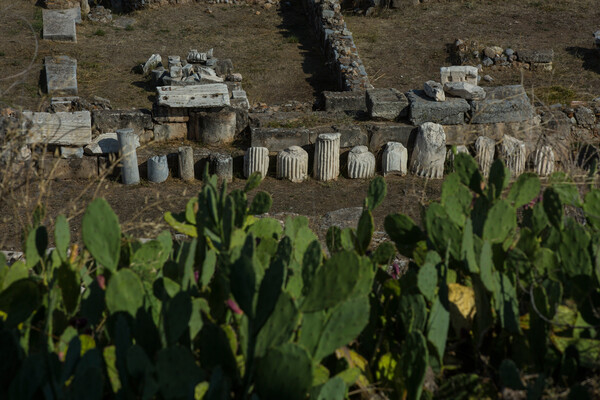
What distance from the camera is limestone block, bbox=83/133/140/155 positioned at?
350 inches

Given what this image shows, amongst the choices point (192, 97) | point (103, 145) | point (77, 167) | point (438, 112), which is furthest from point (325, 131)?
point (77, 167)

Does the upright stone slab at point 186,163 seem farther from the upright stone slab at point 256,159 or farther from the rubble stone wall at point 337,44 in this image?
the rubble stone wall at point 337,44

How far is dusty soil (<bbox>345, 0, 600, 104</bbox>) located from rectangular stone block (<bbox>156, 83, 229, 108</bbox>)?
11.2 feet

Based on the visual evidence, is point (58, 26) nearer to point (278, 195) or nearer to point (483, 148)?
point (278, 195)

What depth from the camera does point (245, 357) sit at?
78.9 inches

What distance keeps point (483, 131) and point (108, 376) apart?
7983mm

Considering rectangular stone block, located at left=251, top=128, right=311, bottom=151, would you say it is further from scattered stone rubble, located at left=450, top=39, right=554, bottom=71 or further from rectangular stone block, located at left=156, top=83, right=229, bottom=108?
scattered stone rubble, located at left=450, top=39, right=554, bottom=71

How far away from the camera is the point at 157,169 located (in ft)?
28.9

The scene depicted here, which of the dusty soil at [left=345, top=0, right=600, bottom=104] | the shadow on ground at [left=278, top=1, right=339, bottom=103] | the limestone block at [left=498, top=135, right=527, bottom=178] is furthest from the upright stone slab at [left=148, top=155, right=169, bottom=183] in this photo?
the dusty soil at [left=345, top=0, right=600, bottom=104]

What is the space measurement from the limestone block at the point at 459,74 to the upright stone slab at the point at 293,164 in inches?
114

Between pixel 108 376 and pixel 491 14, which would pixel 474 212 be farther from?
pixel 491 14

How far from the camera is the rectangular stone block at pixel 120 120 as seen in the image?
941cm

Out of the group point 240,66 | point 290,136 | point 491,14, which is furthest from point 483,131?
point 491,14

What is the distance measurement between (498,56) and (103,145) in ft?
23.9
